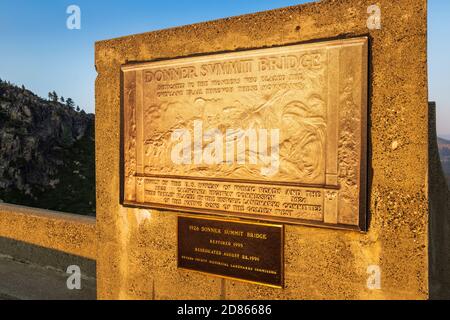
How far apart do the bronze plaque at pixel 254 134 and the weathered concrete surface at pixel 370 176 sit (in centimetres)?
13

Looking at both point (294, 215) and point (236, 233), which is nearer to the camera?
point (294, 215)

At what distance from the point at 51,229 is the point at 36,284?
0.78 m

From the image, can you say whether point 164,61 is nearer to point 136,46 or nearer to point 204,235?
point 136,46

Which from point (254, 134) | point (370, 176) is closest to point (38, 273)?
point (254, 134)

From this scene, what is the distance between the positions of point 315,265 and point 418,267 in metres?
0.85

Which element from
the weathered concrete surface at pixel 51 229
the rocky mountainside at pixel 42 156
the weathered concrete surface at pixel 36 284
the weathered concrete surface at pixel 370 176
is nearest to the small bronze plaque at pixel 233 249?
the weathered concrete surface at pixel 370 176

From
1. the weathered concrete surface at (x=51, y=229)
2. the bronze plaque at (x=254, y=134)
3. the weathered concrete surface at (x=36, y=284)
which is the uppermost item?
the bronze plaque at (x=254, y=134)

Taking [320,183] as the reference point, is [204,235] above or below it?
below

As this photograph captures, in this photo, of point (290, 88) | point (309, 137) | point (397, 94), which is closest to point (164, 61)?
point (290, 88)

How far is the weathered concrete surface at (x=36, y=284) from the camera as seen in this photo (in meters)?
4.95

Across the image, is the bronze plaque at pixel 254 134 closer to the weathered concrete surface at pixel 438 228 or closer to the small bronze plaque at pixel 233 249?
the small bronze plaque at pixel 233 249

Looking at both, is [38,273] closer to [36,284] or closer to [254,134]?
[36,284]

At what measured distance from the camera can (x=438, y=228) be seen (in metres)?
4.54

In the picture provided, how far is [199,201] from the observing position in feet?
12.8
